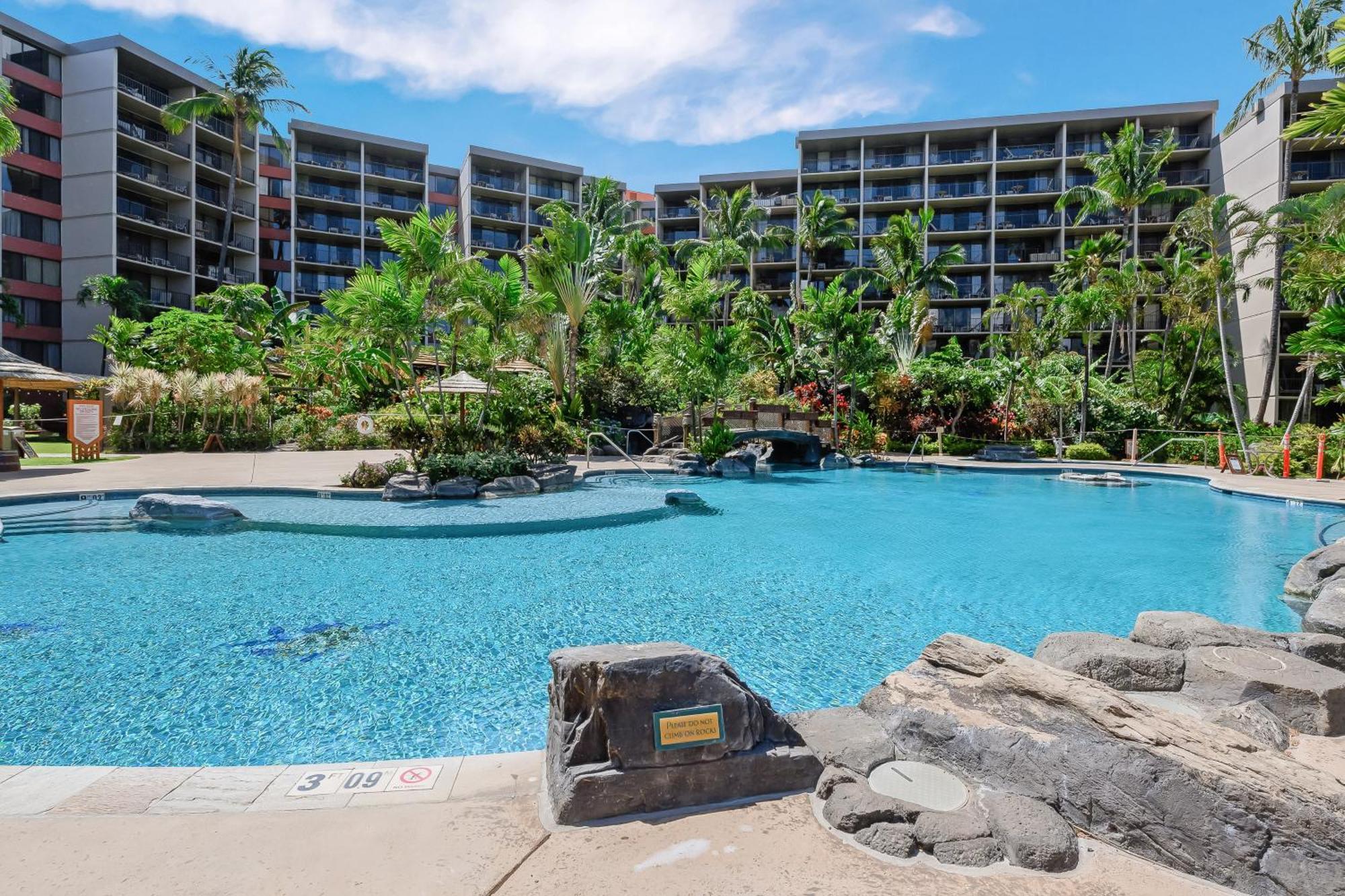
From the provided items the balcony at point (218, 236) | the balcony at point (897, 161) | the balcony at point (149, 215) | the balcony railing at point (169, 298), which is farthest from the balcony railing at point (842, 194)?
the balcony railing at point (169, 298)

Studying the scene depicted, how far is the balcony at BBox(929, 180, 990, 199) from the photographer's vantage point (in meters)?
42.2

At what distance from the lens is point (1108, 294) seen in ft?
85.5

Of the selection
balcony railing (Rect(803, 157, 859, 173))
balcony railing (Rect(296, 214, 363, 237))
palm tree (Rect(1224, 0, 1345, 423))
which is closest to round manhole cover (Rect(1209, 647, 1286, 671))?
palm tree (Rect(1224, 0, 1345, 423))

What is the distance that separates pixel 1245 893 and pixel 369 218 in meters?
52.2

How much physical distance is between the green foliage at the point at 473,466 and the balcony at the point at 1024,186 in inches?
1498

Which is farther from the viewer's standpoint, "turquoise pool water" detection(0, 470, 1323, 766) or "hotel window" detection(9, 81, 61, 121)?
"hotel window" detection(9, 81, 61, 121)

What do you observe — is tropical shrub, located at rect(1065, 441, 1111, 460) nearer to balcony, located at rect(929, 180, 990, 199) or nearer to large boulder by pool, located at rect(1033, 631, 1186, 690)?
large boulder by pool, located at rect(1033, 631, 1186, 690)

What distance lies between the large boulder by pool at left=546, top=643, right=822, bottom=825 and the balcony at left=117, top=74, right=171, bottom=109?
46.0m

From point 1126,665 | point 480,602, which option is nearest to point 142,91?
point 480,602

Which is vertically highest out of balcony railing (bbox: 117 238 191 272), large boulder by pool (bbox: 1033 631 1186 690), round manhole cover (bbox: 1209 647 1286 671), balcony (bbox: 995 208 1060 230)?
balcony (bbox: 995 208 1060 230)

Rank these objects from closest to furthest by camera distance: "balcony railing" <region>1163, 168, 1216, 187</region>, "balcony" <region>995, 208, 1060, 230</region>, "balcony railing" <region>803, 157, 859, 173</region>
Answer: "balcony railing" <region>1163, 168, 1216, 187</region> < "balcony" <region>995, 208, 1060, 230</region> < "balcony railing" <region>803, 157, 859, 173</region>

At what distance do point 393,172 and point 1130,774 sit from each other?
52514 mm

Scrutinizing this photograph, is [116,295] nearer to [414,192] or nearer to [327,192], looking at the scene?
[327,192]

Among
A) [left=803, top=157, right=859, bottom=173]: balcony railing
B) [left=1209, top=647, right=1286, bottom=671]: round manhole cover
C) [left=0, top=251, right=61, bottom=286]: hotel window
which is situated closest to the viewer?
[left=1209, top=647, right=1286, bottom=671]: round manhole cover
